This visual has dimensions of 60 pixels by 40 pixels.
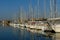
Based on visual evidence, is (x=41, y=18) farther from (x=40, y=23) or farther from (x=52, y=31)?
(x=52, y=31)

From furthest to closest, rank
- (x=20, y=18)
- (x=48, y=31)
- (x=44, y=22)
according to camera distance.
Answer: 1. (x=20, y=18)
2. (x=44, y=22)
3. (x=48, y=31)

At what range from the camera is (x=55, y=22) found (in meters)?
47.9

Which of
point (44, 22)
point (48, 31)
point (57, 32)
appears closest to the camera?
point (57, 32)

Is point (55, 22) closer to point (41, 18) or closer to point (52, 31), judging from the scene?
point (52, 31)

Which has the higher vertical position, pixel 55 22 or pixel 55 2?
pixel 55 2

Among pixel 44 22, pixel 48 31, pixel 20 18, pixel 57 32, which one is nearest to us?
pixel 57 32

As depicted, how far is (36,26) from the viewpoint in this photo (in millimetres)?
64438

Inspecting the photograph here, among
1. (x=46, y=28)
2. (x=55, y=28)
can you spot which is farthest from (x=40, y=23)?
(x=55, y=28)

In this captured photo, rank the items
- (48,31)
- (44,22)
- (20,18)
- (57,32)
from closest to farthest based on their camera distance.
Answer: (57,32) → (48,31) → (44,22) → (20,18)

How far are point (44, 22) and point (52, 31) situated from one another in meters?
12.9

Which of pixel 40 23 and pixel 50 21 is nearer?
pixel 50 21

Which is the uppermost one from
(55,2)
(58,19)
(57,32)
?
(55,2)

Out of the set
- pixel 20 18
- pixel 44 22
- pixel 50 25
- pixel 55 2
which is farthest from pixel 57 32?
pixel 20 18

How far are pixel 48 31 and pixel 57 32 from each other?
3.62 m
